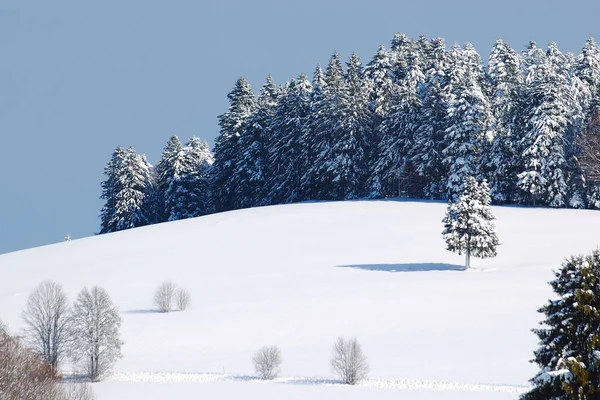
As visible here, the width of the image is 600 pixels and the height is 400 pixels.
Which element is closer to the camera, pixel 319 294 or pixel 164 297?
pixel 164 297

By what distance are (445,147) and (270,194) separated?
1996 centimetres

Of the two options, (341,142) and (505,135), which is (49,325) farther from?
(505,135)

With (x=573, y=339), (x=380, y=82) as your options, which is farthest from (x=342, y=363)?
(x=380, y=82)

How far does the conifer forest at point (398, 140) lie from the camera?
68.4 meters

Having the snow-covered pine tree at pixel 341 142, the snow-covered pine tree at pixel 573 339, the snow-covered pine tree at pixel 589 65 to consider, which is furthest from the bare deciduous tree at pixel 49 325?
the snow-covered pine tree at pixel 589 65

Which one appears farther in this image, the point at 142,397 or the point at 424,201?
the point at 424,201

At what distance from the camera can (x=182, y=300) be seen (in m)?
43.5

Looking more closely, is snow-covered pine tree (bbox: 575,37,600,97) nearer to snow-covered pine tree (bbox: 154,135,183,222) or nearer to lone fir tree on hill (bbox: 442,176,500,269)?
lone fir tree on hill (bbox: 442,176,500,269)

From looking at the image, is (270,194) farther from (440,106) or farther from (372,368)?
(372,368)

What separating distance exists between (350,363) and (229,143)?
5955cm

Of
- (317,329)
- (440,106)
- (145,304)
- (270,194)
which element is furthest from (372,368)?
(270,194)

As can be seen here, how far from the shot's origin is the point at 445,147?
7231 centimetres

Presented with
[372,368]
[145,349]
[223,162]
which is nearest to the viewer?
[372,368]

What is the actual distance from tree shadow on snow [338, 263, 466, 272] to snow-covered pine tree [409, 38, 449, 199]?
22092 millimetres
